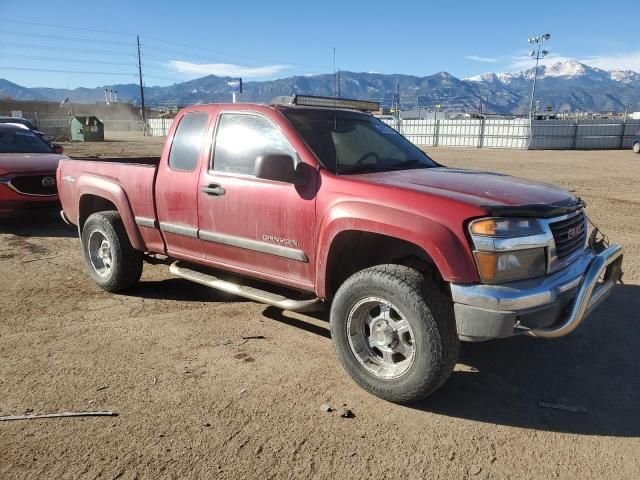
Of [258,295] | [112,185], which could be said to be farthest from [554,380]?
[112,185]

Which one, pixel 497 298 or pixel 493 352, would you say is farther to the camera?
pixel 493 352

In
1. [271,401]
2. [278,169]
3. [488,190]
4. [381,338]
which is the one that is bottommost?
[271,401]

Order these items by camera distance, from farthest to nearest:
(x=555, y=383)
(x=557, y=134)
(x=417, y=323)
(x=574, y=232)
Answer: (x=557, y=134) < (x=555, y=383) < (x=574, y=232) < (x=417, y=323)

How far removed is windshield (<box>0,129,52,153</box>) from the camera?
9195 millimetres

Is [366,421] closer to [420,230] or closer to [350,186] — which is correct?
[420,230]

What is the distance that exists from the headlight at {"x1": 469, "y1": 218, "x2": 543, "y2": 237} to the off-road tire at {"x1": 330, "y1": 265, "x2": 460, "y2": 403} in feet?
1.47

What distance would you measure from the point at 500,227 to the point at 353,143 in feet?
5.36

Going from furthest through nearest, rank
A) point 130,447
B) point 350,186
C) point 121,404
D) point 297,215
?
point 297,215, point 350,186, point 121,404, point 130,447

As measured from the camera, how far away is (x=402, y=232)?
3104 millimetres

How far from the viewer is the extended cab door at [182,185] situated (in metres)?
4.42

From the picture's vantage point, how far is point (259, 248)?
3.94 meters

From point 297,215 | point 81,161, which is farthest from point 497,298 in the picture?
point 81,161

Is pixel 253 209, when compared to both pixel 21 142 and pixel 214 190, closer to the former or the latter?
pixel 214 190

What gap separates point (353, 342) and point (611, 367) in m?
1.92
